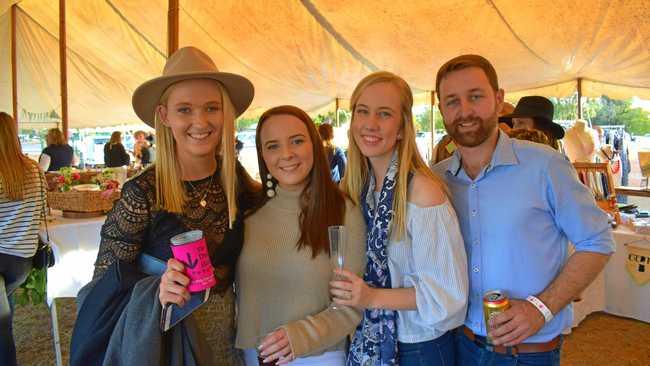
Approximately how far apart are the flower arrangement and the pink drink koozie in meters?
3.54

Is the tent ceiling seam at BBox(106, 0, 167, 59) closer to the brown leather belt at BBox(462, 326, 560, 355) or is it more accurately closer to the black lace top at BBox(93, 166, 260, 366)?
the black lace top at BBox(93, 166, 260, 366)

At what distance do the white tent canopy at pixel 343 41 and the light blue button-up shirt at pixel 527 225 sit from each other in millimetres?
3197

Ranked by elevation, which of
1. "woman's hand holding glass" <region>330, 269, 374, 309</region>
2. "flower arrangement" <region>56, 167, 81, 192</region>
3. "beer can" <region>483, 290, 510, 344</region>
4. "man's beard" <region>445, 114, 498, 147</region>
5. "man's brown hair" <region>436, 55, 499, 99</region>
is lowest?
"beer can" <region>483, 290, 510, 344</region>

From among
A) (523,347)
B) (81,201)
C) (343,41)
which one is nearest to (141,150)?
(343,41)

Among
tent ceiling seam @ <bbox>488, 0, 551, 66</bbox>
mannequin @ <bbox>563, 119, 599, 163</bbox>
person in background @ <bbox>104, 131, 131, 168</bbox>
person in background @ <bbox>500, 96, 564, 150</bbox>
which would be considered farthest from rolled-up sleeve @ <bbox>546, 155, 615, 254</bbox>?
person in background @ <bbox>104, 131, 131, 168</bbox>

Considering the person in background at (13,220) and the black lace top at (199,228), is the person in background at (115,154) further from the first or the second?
the black lace top at (199,228)

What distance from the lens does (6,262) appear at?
2.88 m

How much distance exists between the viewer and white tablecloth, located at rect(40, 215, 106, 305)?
3574 millimetres

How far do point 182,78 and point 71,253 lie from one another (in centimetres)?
292

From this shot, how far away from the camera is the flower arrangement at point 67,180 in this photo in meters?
4.09

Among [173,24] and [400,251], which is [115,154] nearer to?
[173,24]

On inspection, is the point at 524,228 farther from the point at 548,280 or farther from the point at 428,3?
the point at 428,3

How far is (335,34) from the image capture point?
5977 mm

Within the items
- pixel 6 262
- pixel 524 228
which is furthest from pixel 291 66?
pixel 524 228
